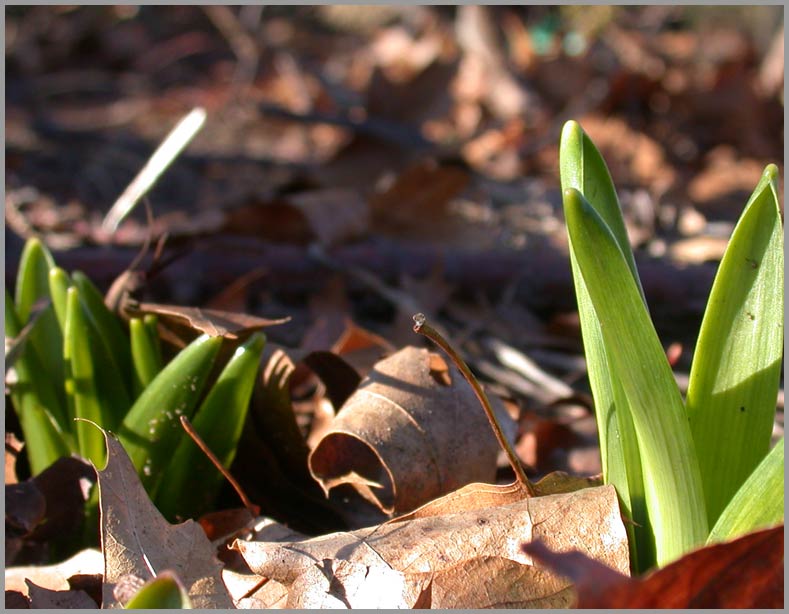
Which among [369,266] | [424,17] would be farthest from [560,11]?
[369,266]

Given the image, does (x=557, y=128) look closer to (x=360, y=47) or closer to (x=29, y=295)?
(x=29, y=295)

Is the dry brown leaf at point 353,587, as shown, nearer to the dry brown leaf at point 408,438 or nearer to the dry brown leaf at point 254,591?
the dry brown leaf at point 254,591

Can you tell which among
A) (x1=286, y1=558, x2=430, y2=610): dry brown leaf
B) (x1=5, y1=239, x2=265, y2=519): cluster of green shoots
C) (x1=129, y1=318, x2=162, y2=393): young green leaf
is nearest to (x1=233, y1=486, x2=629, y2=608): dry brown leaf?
(x1=286, y1=558, x2=430, y2=610): dry brown leaf

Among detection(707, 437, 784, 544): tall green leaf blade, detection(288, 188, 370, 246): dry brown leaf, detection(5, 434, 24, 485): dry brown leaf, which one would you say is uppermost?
detection(288, 188, 370, 246): dry brown leaf

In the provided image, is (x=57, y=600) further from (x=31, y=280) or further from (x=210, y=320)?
(x=31, y=280)

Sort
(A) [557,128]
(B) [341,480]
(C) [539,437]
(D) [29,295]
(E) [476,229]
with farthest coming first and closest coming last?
(A) [557,128] < (E) [476,229] < (C) [539,437] < (D) [29,295] < (B) [341,480]

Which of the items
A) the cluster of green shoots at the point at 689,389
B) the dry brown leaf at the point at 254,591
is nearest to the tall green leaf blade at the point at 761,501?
the cluster of green shoots at the point at 689,389

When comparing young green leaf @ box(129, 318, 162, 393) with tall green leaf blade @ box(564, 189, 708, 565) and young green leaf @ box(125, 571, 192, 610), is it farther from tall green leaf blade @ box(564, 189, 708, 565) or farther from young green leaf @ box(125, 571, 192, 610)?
tall green leaf blade @ box(564, 189, 708, 565)

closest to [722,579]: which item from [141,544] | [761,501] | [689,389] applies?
[761,501]
